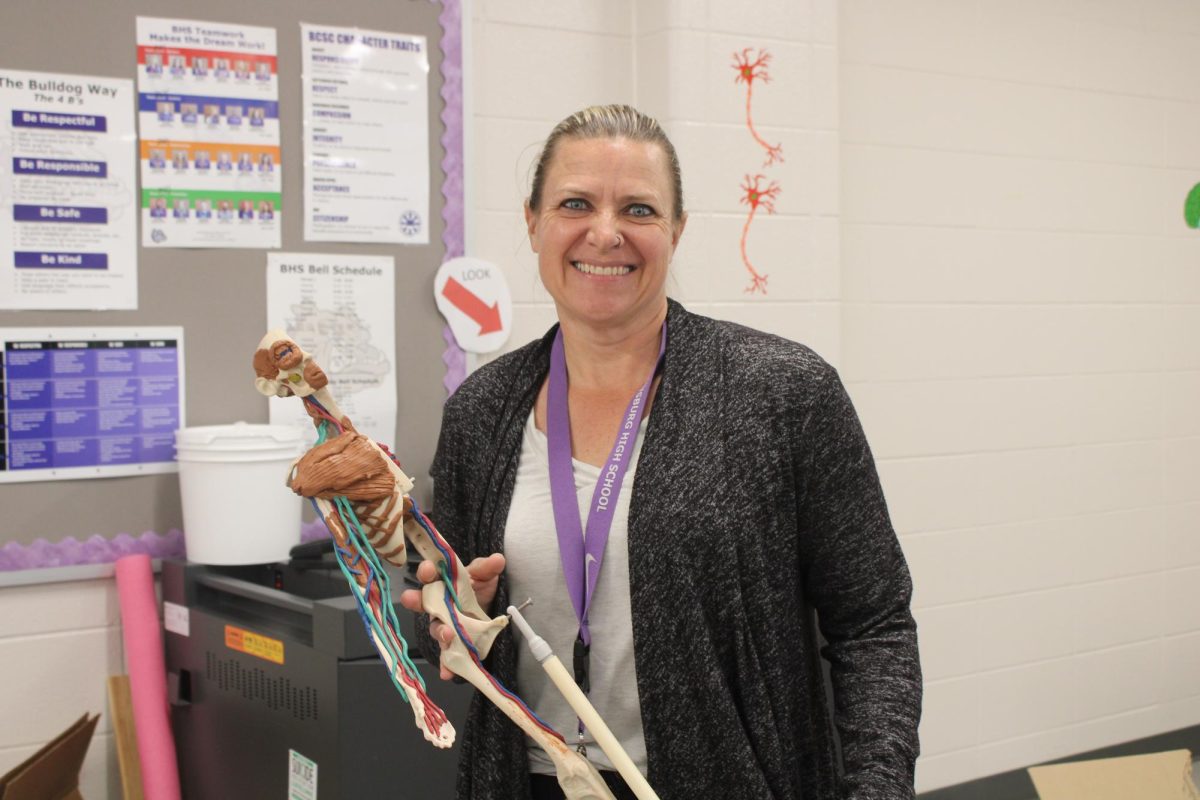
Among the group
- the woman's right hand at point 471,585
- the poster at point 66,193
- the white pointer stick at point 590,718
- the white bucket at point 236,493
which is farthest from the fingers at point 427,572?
the poster at point 66,193

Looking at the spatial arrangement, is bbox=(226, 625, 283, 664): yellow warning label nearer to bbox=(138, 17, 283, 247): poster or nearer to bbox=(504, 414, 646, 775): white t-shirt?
bbox=(504, 414, 646, 775): white t-shirt

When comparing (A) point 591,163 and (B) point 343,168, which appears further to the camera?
(B) point 343,168

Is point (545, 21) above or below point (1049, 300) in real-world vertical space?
above

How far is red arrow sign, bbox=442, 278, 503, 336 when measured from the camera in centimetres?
258

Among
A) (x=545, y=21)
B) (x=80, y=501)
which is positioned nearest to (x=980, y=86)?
(x=545, y=21)

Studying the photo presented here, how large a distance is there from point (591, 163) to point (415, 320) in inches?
50.3

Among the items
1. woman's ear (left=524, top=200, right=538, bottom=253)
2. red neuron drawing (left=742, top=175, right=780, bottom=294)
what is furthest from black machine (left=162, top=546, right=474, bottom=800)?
red neuron drawing (left=742, top=175, right=780, bottom=294)

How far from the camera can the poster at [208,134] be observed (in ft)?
7.55

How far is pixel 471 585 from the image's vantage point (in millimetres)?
1268

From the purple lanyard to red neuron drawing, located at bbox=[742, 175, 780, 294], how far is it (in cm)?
145

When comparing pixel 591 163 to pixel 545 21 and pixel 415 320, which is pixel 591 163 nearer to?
pixel 415 320

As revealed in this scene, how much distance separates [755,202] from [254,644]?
1.57 metres

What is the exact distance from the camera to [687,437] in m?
1.30

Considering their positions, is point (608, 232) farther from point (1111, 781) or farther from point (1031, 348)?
point (1031, 348)
